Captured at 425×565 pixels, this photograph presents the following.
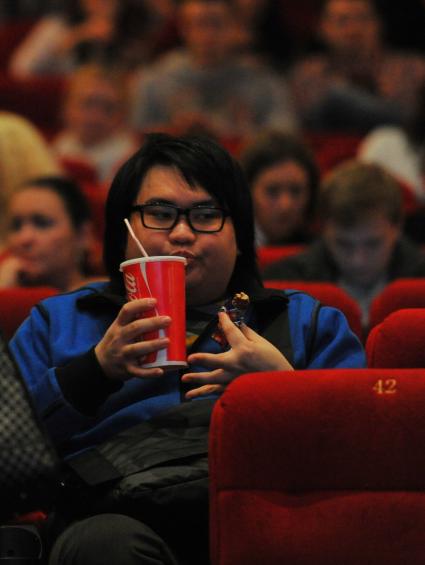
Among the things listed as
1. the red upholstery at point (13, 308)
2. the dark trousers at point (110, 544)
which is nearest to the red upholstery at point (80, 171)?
the red upholstery at point (13, 308)

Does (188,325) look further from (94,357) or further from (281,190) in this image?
(281,190)

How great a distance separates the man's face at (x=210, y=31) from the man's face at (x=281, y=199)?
1.18 metres

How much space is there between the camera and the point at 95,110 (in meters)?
3.32

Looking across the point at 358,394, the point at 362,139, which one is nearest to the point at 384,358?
the point at 358,394

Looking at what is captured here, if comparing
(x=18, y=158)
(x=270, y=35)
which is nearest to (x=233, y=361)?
(x=18, y=158)

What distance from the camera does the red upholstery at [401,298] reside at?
152cm

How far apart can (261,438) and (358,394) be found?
10cm

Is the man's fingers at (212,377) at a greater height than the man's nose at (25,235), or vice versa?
the man's nose at (25,235)

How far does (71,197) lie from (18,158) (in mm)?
484

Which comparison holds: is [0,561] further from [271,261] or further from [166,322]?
[271,261]

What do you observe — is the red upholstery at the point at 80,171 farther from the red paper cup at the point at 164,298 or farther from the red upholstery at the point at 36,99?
the red paper cup at the point at 164,298

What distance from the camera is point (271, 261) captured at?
2033mm

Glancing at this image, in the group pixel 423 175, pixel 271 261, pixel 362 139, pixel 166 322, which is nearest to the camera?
pixel 166 322

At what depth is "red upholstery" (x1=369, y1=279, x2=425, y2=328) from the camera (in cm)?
152
